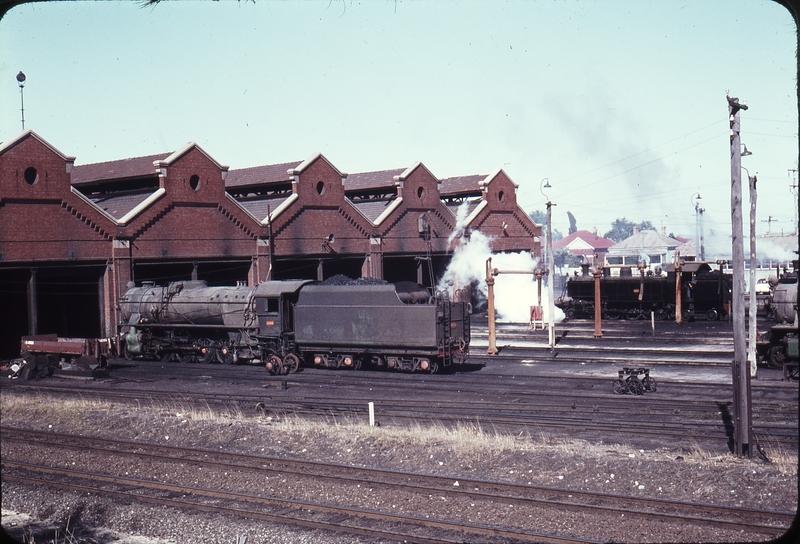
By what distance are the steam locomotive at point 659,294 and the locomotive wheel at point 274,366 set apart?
26452mm

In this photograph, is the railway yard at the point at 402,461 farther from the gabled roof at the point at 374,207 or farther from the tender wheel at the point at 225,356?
the gabled roof at the point at 374,207

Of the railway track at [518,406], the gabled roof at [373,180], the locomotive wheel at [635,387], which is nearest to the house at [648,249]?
the gabled roof at [373,180]

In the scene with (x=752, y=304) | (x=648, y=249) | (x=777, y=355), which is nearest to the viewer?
(x=752, y=304)

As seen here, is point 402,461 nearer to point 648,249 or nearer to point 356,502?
point 356,502

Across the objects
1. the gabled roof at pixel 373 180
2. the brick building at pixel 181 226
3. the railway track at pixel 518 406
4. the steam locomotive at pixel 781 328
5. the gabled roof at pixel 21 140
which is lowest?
the railway track at pixel 518 406

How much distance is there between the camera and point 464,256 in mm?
51750

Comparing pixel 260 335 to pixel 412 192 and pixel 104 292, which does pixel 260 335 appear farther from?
pixel 412 192

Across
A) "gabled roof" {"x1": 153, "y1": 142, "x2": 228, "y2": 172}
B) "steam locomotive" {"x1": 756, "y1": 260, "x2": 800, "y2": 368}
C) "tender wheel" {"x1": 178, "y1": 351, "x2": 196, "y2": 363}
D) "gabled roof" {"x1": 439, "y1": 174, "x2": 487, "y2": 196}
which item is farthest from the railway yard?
"gabled roof" {"x1": 439, "y1": 174, "x2": 487, "y2": 196}

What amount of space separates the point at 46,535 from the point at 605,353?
23.8 metres

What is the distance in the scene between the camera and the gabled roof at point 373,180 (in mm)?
50312

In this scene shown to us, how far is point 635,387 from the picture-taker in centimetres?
2020

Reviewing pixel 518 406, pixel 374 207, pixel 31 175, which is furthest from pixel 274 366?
→ pixel 374 207

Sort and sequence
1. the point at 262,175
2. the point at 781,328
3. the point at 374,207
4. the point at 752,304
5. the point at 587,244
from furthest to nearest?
1. the point at 587,244
2. the point at 374,207
3. the point at 262,175
4. the point at 752,304
5. the point at 781,328

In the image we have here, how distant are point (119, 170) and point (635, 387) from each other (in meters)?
32.3
